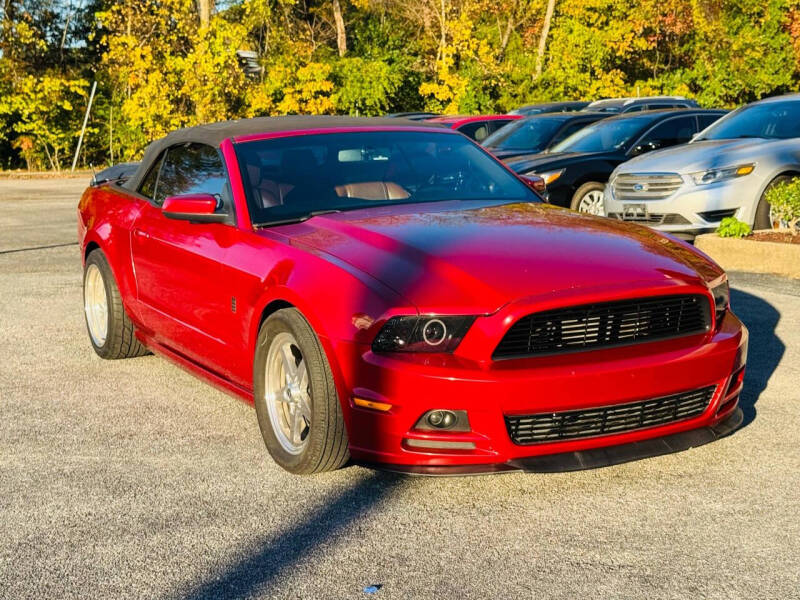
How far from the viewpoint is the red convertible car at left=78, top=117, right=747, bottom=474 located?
14.5 ft

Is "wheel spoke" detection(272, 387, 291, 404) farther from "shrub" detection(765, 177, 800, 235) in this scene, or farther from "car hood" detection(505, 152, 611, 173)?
"car hood" detection(505, 152, 611, 173)

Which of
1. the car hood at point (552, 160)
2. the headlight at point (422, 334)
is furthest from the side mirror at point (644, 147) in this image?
the headlight at point (422, 334)

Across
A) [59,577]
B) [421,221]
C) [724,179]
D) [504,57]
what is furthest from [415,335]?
[504,57]

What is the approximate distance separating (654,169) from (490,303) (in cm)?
854

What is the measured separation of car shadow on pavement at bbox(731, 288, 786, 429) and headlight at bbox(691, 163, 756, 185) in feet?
8.15

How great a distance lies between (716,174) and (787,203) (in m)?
1.14

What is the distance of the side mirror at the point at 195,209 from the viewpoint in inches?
225

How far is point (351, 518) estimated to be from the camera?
4488mm

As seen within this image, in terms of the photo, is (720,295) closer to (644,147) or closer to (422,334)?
(422,334)

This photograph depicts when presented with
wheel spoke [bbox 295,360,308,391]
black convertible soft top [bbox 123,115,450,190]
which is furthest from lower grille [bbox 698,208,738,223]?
wheel spoke [bbox 295,360,308,391]

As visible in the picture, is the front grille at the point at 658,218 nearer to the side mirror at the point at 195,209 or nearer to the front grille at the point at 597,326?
the side mirror at the point at 195,209

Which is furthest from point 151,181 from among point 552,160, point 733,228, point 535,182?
point 552,160

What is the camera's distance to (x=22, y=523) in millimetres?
4527

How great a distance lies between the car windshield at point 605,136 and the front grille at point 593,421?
1077cm
